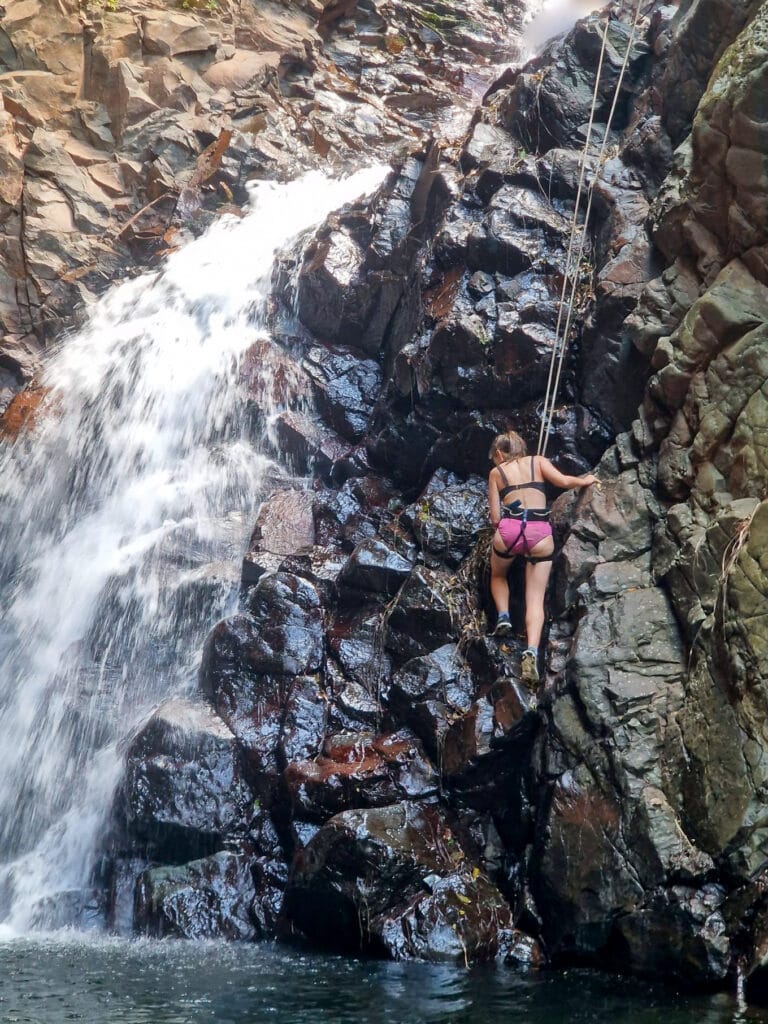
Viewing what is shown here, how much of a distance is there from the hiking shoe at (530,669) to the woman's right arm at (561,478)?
5.16 ft

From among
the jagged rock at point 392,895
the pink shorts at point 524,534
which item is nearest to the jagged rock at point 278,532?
the pink shorts at point 524,534

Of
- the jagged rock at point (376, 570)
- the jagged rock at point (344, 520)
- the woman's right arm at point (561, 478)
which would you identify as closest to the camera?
the woman's right arm at point (561, 478)

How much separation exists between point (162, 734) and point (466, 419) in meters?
4.48

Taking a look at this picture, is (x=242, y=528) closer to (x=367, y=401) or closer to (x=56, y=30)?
(x=367, y=401)

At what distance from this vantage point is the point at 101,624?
952cm

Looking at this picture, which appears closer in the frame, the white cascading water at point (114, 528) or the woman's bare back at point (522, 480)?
the woman's bare back at point (522, 480)

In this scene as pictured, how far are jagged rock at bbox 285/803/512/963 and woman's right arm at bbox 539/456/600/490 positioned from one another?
3147mm

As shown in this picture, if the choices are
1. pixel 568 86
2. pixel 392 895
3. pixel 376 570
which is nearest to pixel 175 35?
pixel 568 86

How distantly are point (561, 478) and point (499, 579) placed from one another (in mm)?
1067

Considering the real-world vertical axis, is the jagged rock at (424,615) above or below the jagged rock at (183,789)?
above

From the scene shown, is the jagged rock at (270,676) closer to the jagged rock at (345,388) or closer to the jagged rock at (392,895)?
the jagged rock at (392,895)

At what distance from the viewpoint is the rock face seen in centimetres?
520

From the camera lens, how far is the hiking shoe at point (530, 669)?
21.6 ft

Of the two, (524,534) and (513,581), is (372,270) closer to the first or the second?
(513,581)
